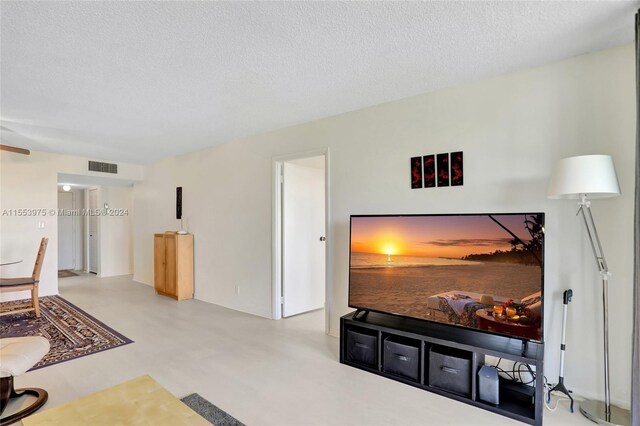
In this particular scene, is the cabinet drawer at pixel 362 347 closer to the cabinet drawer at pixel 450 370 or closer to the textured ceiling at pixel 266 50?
the cabinet drawer at pixel 450 370

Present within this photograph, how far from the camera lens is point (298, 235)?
4449 millimetres

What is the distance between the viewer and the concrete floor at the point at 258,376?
212 centimetres

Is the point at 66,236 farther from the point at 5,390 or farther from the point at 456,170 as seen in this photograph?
the point at 456,170

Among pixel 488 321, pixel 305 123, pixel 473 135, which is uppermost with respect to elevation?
pixel 305 123

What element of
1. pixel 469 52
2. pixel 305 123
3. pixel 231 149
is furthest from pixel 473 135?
pixel 231 149

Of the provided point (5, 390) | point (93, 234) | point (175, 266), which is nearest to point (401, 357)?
point (5, 390)

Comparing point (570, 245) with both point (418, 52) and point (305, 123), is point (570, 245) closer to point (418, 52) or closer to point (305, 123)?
point (418, 52)

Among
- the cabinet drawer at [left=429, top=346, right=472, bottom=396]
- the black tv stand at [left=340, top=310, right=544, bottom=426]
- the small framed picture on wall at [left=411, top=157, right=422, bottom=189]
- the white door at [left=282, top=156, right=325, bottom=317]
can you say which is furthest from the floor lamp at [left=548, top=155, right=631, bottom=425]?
the white door at [left=282, top=156, right=325, bottom=317]

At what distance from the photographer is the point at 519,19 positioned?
1.88 m

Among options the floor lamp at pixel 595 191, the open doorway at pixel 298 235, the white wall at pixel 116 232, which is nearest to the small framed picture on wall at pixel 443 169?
the floor lamp at pixel 595 191

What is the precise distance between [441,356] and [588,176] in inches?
59.8

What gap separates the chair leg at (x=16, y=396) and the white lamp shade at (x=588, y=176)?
3.69 metres

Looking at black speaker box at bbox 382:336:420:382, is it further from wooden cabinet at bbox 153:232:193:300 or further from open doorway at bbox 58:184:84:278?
open doorway at bbox 58:184:84:278

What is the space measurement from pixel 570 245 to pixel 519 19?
61.2 inches
